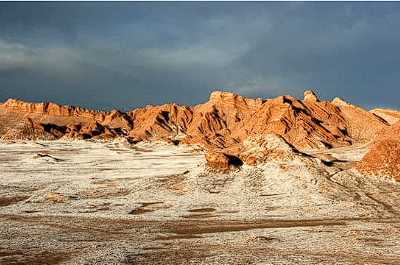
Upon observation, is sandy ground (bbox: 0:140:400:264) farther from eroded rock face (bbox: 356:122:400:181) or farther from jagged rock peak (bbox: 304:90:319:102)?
jagged rock peak (bbox: 304:90:319:102)

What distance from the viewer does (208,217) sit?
1389 inches

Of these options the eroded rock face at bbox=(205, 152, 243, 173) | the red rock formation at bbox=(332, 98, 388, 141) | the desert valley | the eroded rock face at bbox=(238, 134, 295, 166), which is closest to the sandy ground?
the desert valley

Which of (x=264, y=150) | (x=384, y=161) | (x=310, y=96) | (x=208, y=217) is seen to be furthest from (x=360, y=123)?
(x=208, y=217)

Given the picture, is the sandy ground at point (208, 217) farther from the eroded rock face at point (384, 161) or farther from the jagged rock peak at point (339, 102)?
the jagged rock peak at point (339, 102)

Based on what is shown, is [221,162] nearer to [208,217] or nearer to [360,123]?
[208,217]

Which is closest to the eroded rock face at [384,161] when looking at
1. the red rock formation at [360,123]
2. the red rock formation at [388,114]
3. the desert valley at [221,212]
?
the desert valley at [221,212]

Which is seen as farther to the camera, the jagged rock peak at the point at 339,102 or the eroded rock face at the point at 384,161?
the jagged rock peak at the point at 339,102

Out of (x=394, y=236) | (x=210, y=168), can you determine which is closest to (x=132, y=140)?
(x=210, y=168)

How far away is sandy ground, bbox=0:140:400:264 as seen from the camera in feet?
69.2

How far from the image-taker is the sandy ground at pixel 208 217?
21.1m

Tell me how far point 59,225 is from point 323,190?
1188 inches

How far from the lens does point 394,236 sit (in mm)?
25344

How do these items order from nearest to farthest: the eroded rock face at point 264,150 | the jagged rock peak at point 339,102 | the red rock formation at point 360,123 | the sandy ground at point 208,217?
1. the sandy ground at point 208,217
2. the eroded rock face at point 264,150
3. the red rock formation at point 360,123
4. the jagged rock peak at point 339,102

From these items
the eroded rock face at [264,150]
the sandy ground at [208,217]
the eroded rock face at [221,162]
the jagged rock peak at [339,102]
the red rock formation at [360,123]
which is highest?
the jagged rock peak at [339,102]
